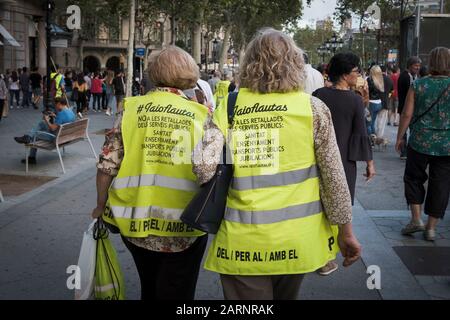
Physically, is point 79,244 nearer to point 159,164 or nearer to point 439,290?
point 159,164

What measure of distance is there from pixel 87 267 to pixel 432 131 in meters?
3.82

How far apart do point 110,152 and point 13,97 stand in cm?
2859

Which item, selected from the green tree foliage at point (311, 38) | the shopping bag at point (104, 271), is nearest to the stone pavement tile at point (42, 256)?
the shopping bag at point (104, 271)

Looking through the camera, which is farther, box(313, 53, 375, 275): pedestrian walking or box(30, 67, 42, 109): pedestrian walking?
box(30, 67, 42, 109): pedestrian walking

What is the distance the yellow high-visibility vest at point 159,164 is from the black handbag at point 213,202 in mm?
362

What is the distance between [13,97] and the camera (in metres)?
30.0

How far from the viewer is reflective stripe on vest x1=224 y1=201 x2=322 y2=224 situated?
269 cm

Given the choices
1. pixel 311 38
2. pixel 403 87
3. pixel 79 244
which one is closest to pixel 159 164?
pixel 79 244

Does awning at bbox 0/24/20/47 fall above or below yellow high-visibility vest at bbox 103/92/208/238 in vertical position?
above

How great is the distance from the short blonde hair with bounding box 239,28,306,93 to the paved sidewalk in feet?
7.37

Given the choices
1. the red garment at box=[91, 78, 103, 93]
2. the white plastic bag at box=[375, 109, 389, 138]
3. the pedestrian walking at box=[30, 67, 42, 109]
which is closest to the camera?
the white plastic bag at box=[375, 109, 389, 138]

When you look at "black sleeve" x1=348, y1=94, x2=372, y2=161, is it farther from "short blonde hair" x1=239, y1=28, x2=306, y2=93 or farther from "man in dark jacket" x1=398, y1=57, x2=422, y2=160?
"man in dark jacket" x1=398, y1=57, x2=422, y2=160

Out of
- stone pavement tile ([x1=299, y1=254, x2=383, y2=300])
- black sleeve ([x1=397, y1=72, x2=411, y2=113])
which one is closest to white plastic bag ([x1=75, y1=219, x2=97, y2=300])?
stone pavement tile ([x1=299, y1=254, x2=383, y2=300])

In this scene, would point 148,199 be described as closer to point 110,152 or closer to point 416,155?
point 110,152
